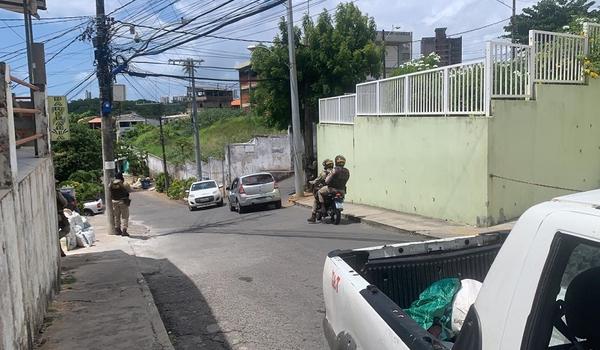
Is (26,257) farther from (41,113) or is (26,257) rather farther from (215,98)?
(215,98)

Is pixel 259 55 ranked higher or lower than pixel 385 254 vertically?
higher

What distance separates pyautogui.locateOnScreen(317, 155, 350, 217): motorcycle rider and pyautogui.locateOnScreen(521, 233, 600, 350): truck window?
37.2 feet

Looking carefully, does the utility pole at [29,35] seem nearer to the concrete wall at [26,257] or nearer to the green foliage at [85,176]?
the concrete wall at [26,257]

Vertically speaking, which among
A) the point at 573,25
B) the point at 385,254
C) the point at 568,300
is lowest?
the point at 385,254

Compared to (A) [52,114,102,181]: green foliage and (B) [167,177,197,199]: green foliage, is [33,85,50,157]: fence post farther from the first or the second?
(A) [52,114,102,181]: green foliage

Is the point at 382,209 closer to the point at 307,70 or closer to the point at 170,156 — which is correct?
the point at 307,70

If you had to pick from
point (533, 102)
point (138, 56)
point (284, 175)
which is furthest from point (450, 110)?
point (284, 175)

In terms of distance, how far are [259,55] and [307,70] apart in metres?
2.38

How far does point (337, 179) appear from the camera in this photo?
1360 centimetres

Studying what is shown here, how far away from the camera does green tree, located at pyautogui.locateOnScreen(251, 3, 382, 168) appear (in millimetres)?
25172

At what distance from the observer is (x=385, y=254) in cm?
399

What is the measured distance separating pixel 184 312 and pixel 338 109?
14.6 m

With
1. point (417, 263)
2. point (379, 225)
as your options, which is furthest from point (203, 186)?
point (417, 263)

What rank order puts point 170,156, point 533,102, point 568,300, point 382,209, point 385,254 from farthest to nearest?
1. point 170,156
2. point 382,209
3. point 533,102
4. point 385,254
5. point 568,300
